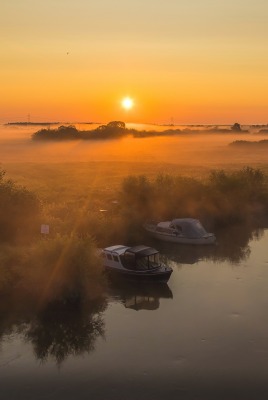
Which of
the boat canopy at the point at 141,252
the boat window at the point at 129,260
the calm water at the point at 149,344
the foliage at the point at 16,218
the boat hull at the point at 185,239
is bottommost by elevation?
the calm water at the point at 149,344

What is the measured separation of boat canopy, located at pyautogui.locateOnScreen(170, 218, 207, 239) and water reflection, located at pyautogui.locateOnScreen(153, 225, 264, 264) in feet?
3.77

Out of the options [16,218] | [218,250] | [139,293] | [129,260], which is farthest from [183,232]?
[16,218]

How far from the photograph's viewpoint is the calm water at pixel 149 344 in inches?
842

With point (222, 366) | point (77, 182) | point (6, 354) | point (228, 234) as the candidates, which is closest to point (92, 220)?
point (228, 234)

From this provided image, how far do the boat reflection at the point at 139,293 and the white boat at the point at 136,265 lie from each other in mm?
565

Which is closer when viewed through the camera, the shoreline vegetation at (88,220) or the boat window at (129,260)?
the shoreline vegetation at (88,220)

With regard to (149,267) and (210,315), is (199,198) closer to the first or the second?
(149,267)

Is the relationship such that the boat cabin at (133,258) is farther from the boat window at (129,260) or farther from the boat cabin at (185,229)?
the boat cabin at (185,229)

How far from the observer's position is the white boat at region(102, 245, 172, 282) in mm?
33906

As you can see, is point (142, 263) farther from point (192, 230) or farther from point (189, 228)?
point (189, 228)

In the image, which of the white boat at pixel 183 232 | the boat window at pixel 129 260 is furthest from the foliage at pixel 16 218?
the white boat at pixel 183 232

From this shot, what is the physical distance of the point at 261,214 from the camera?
192ft

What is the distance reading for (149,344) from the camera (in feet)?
82.8

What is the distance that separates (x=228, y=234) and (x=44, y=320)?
26.9 metres
